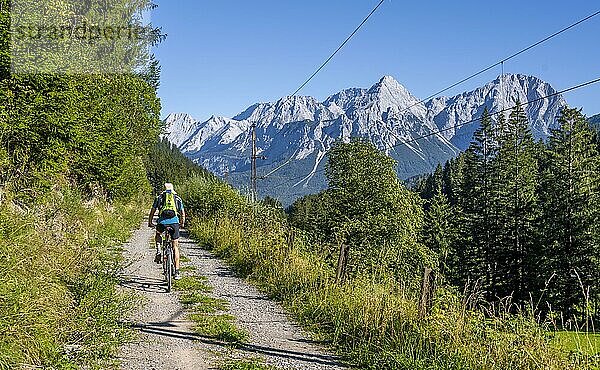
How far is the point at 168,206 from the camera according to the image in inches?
427

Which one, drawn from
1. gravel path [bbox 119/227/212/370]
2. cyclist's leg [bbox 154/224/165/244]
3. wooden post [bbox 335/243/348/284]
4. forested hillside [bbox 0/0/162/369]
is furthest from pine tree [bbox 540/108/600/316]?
gravel path [bbox 119/227/212/370]

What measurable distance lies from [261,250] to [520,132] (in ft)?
188

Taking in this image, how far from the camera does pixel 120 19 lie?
1018 inches

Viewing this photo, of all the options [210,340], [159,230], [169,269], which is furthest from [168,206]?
[210,340]

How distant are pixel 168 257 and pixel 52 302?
4201mm

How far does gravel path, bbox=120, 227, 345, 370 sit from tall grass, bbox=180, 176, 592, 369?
0.37 meters

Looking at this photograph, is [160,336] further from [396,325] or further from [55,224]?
[55,224]

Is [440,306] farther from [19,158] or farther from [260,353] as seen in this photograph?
[19,158]

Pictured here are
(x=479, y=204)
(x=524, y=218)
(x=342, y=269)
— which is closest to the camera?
(x=342, y=269)

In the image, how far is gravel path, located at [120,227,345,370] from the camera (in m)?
6.45

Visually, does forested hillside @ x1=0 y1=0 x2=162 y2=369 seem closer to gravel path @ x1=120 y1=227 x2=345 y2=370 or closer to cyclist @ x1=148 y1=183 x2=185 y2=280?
gravel path @ x1=120 y1=227 x2=345 y2=370

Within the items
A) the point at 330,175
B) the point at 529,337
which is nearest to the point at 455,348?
the point at 529,337

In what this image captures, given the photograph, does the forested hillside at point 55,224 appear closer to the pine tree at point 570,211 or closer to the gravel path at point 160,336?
the gravel path at point 160,336

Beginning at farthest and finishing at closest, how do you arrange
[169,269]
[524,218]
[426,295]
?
[524,218] < [169,269] < [426,295]
